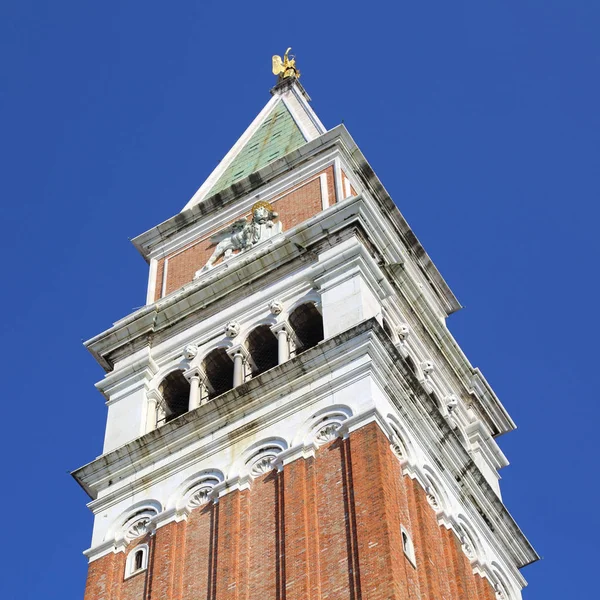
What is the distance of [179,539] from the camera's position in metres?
40.7

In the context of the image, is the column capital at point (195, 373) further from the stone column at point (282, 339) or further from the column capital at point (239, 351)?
the stone column at point (282, 339)

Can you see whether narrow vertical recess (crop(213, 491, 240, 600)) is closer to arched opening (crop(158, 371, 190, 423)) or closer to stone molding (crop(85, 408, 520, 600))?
stone molding (crop(85, 408, 520, 600))

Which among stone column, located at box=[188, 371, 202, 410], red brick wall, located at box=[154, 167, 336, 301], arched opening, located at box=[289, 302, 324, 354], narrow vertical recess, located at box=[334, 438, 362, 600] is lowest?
narrow vertical recess, located at box=[334, 438, 362, 600]

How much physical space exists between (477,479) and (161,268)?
13.7 meters

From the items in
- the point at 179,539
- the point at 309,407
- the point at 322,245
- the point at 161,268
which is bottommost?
the point at 179,539

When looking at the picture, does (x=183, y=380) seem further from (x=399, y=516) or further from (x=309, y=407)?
(x=399, y=516)

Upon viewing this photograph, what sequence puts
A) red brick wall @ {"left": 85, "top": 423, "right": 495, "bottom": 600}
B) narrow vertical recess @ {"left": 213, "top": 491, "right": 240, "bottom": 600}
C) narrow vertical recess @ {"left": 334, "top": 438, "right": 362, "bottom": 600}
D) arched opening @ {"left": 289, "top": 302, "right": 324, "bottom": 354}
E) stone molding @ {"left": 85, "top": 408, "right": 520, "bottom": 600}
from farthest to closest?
arched opening @ {"left": 289, "top": 302, "right": 324, "bottom": 354}
stone molding @ {"left": 85, "top": 408, "right": 520, "bottom": 600}
narrow vertical recess @ {"left": 213, "top": 491, "right": 240, "bottom": 600}
red brick wall @ {"left": 85, "top": 423, "right": 495, "bottom": 600}
narrow vertical recess @ {"left": 334, "top": 438, "right": 362, "bottom": 600}

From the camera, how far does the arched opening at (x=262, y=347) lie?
151ft

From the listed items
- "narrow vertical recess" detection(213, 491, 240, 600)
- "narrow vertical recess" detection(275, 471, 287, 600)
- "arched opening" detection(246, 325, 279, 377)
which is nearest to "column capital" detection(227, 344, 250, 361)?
"arched opening" detection(246, 325, 279, 377)

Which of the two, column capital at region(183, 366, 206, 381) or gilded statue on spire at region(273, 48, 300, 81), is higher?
gilded statue on spire at region(273, 48, 300, 81)

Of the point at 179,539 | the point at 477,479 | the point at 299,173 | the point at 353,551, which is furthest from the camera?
the point at 299,173

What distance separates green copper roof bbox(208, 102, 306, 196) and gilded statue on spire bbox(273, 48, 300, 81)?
196 inches

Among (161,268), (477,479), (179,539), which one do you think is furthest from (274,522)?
(161,268)

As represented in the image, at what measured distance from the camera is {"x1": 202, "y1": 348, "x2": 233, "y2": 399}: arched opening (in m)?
46.2
